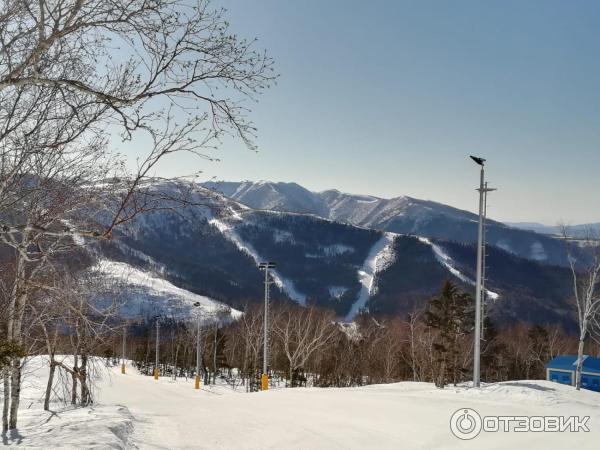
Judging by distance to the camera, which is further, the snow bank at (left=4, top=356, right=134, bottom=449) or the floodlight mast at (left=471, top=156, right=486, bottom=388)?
the floodlight mast at (left=471, top=156, right=486, bottom=388)

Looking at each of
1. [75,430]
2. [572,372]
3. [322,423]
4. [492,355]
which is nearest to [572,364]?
[572,372]

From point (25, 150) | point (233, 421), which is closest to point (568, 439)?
point (233, 421)

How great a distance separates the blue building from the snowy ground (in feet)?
102

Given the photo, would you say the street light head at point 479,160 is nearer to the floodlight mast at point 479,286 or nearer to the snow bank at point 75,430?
the floodlight mast at point 479,286

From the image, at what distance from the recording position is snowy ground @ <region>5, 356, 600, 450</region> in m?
9.46

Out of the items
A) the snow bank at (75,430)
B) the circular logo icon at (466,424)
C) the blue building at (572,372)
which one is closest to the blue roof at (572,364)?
the blue building at (572,372)

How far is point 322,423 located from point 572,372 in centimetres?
3946

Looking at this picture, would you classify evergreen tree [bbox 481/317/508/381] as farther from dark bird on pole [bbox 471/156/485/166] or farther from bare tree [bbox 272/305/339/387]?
dark bird on pole [bbox 471/156/485/166]

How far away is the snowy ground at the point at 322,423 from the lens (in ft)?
31.0

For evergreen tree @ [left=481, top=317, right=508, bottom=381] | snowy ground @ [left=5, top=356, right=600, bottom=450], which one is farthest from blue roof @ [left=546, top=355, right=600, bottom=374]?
snowy ground @ [left=5, top=356, right=600, bottom=450]

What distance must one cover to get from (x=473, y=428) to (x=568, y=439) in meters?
1.79

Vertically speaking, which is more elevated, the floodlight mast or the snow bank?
the floodlight mast

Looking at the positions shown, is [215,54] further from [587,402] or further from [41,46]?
[587,402]

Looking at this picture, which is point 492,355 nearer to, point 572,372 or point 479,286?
point 572,372
